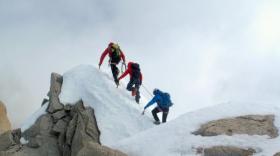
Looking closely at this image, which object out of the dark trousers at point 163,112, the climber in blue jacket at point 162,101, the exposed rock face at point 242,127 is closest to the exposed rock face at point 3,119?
the dark trousers at point 163,112

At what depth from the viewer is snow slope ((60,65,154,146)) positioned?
2853 centimetres

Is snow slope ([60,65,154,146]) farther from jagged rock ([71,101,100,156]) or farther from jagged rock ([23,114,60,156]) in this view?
jagged rock ([23,114,60,156])

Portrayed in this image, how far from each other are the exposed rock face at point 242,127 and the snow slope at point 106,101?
321 inches

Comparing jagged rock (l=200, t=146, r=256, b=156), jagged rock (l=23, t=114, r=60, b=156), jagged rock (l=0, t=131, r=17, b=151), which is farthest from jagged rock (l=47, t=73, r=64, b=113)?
jagged rock (l=200, t=146, r=256, b=156)

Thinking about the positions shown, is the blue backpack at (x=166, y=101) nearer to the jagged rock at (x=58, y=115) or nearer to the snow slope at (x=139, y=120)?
the snow slope at (x=139, y=120)

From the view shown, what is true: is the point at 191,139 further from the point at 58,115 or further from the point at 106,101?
the point at 58,115

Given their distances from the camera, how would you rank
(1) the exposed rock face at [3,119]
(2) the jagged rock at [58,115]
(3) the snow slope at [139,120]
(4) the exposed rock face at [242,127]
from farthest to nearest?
(1) the exposed rock face at [3,119], (2) the jagged rock at [58,115], (4) the exposed rock face at [242,127], (3) the snow slope at [139,120]

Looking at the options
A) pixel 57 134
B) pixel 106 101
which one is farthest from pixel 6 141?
pixel 106 101

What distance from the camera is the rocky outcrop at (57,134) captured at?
27984mm

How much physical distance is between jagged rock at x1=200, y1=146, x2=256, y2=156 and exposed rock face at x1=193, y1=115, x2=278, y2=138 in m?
1.26

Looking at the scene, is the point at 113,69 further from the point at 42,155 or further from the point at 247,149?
the point at 247,149

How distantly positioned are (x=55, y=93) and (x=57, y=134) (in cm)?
371

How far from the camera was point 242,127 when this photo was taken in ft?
68.4

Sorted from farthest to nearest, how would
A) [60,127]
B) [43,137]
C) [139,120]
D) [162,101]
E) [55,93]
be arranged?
[55,93] < [60,127] < [43,137] < [139,120] < [162,101]
